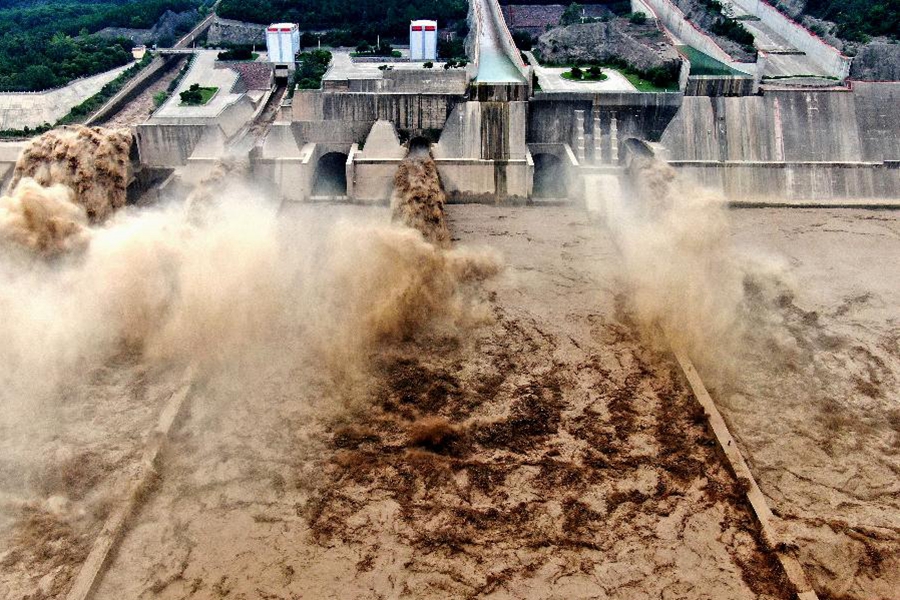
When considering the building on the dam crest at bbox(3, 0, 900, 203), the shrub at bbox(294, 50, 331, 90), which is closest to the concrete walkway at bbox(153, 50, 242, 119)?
the building on the dam crest at bbox(3, 0, 900, 203)

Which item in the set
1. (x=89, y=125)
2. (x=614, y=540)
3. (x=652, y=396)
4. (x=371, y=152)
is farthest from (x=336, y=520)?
(x=89, y=125)

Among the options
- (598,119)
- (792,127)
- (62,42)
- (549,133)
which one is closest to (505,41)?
(549,133)

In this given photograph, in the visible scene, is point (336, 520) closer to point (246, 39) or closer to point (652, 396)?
point (652, 396)

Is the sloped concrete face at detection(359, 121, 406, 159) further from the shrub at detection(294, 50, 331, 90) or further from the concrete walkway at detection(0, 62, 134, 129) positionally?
the concrete walkway at detection(0, 62, 134, 129)

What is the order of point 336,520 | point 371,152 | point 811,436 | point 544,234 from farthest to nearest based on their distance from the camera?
point 371,152, point 544,234, point 811,436, point 336,520

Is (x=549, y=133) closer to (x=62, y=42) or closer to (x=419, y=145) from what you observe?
(x=419, y=145)

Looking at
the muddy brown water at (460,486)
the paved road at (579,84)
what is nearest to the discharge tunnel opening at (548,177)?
the paved road at (579,84)
